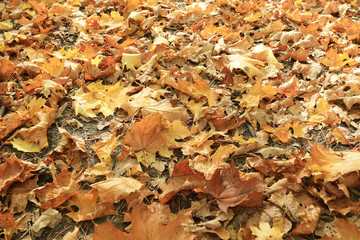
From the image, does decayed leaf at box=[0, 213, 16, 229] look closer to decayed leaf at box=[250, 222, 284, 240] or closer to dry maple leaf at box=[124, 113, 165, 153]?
dry maple leaf at box=[124, 113, 165, 153]

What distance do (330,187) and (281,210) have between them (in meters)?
0.30

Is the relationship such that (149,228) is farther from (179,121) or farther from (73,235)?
(179,121)

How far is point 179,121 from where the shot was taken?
5.79 feet

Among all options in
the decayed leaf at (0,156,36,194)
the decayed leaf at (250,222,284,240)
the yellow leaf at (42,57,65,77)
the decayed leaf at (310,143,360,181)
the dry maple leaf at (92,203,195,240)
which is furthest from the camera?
the yellow leaf at (42,57,65,77)

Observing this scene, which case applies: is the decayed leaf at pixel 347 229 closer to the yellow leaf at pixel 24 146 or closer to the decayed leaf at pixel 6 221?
the decayed leaf at pixel 6 221

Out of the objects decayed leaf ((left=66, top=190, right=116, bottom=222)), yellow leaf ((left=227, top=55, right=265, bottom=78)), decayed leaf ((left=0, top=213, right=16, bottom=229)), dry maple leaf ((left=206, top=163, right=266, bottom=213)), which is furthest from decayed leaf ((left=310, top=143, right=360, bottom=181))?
decayed leaf ((left=0, top=213, right=16, bottom=229))

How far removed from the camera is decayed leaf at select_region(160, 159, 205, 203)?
4.75ft

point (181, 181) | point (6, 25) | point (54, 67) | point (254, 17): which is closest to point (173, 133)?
point (181, 181)

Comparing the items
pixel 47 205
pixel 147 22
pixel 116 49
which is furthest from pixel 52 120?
pixel 147 22

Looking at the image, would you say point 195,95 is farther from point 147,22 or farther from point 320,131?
point 147,22

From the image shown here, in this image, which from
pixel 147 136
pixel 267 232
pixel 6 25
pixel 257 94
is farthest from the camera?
pixel 6 25

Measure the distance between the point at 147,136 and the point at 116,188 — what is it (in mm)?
358

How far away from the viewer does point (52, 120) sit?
194cm

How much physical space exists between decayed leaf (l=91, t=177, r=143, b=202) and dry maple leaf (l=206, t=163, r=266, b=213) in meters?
0.40
